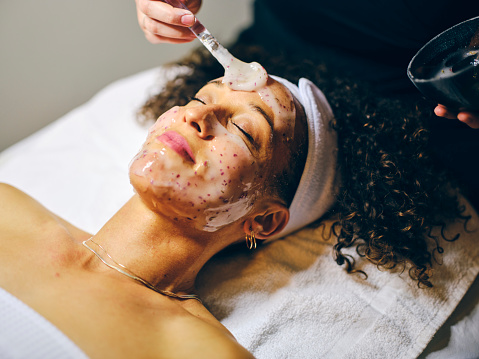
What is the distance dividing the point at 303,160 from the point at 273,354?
619mm

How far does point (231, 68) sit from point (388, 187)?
64 cm

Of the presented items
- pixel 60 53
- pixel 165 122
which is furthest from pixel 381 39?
pixel 60 53

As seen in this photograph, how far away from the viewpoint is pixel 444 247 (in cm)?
132

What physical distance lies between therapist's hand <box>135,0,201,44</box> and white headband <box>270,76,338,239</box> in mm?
338

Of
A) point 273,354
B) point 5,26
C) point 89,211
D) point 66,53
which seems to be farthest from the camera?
point 66,53

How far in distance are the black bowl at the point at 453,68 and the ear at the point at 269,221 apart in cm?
53

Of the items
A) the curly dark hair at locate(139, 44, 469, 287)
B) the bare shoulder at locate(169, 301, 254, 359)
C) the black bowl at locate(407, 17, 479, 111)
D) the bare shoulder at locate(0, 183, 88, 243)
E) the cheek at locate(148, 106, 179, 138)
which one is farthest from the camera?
the curly dark hair at locate(139, 44, 469, 287)

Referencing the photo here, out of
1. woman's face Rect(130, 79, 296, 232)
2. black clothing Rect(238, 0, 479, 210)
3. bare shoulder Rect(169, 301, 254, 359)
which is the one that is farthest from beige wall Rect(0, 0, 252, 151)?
bare shoulder Rect(169, 301, 254, 359)

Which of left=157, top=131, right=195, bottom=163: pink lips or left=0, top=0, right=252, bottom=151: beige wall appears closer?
left=157, top=131, right=195, bottom=163: pink lips

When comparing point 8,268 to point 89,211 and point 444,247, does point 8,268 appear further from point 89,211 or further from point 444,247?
point 444,247

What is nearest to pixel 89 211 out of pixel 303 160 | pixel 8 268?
pixel 8 268

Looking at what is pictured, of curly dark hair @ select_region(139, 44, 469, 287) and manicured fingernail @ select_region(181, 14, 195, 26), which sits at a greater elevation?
manicured fingernail @ select_region(181, 14, 195, 26)

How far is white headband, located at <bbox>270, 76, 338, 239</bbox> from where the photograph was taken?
1.19 metres

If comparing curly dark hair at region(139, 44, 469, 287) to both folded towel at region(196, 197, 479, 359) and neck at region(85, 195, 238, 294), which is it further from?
Result: neck at region(85, 195, 238, 294)
